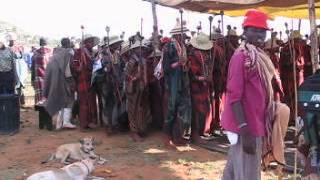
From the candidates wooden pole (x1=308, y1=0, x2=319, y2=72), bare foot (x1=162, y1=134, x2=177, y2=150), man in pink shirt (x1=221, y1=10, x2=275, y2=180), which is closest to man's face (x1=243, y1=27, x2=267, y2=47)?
man in pink shirt (x1=221, y1=10, x2=275, y2=180)

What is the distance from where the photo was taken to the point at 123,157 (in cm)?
850

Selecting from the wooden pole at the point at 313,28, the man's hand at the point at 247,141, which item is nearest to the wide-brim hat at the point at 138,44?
the wooden pole at the point at 313,28

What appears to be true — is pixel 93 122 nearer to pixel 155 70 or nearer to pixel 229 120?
pixel 155 70

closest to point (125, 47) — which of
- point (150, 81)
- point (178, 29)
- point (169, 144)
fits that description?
point (150, 81)

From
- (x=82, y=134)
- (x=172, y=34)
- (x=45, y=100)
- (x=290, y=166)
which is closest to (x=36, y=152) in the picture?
(x=82, y=134)

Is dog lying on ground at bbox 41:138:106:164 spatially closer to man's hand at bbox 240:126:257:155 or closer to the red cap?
man's hand at bbox 240:126:257:155

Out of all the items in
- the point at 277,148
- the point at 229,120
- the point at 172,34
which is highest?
the point at 172,34

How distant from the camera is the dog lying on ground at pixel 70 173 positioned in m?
6.45

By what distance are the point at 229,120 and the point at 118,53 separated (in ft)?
18.5

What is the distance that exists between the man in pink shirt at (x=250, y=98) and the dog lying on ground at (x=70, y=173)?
2650mm

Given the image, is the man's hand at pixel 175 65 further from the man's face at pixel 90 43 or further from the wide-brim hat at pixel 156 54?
the man's face at pixel 90 43

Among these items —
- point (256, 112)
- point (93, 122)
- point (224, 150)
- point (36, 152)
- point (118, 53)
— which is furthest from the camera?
point (93, 122)

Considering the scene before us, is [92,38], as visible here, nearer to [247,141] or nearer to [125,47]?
[125,47]

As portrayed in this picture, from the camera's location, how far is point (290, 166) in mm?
7000
